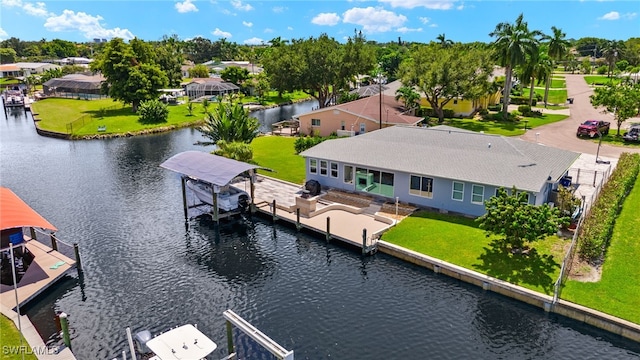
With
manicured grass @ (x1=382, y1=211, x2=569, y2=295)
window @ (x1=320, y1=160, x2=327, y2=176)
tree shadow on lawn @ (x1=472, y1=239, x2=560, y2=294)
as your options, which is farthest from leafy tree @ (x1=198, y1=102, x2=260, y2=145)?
tree shadow on lawn @ (x1=472, y1=239, x2=560, y2=294)

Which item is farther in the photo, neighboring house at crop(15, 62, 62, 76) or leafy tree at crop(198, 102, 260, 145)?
neighboring house at crop(15, 62, 62, 76)

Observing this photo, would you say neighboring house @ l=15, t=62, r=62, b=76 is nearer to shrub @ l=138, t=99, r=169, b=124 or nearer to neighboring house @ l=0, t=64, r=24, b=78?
neighboring house @ l=0, t=64, r=24, b=78

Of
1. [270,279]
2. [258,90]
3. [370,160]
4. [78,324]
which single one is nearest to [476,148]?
[370,160]

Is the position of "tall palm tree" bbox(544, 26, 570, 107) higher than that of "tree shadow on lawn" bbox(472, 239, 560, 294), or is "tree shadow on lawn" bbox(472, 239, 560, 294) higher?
"tall palm tree" bbox(544, 26, 570, 107)

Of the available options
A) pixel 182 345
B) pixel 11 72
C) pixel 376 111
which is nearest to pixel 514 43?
pixel 376 111

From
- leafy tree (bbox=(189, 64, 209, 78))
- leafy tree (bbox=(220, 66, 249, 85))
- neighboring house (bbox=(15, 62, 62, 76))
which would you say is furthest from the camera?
neighboring house (bbox=(15, 62, 62, 76))

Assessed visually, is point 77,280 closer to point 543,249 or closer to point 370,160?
point 370,160

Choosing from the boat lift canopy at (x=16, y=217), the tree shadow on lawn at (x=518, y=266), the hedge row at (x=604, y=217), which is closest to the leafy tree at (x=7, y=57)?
the boat lift canopy at (x=16, y=217)
